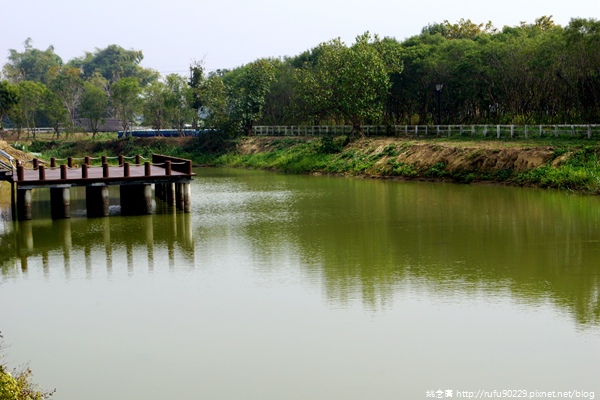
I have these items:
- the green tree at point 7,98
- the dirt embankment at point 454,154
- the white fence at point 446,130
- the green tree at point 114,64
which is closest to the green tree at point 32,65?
the green tree at point 114,64

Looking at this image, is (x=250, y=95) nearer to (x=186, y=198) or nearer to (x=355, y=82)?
(x=355, y=82)

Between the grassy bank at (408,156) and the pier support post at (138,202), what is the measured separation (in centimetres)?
2012

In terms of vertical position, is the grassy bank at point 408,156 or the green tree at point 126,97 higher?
the green tree at point 126,97

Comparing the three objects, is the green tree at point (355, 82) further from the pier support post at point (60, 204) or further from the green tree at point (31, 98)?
the green tree at point (31, 98)

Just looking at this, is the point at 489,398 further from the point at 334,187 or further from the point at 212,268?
the point at 334,187

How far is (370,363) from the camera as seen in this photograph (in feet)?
53.1

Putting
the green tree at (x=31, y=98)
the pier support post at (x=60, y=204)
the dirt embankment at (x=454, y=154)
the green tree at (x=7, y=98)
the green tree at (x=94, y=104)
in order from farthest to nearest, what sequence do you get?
the green tree at (x=94, y=104) → the green tree at (x=31, y=98) → the green tree at (x=7, y=98) → the dirt embankment at (x=454, y=154) → the pier support post at (x=60, y=204)

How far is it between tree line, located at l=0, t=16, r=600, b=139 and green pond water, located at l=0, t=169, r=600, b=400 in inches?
916

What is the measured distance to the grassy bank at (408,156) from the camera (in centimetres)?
4491

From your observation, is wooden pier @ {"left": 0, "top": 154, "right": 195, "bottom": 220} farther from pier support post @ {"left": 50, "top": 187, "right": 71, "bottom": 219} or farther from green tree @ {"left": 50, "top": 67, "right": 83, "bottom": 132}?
green tree @ {"left": 50, "top": 67, "right": 83, "bottom": 132}

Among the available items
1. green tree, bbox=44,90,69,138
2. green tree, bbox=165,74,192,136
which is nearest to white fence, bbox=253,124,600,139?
green tree, bbox=165,74,192,136

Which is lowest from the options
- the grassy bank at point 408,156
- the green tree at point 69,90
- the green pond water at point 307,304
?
the green pond water at point 307,304

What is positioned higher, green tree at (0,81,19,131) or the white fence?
green tree at (0,81,19,131)

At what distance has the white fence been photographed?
50875mm
